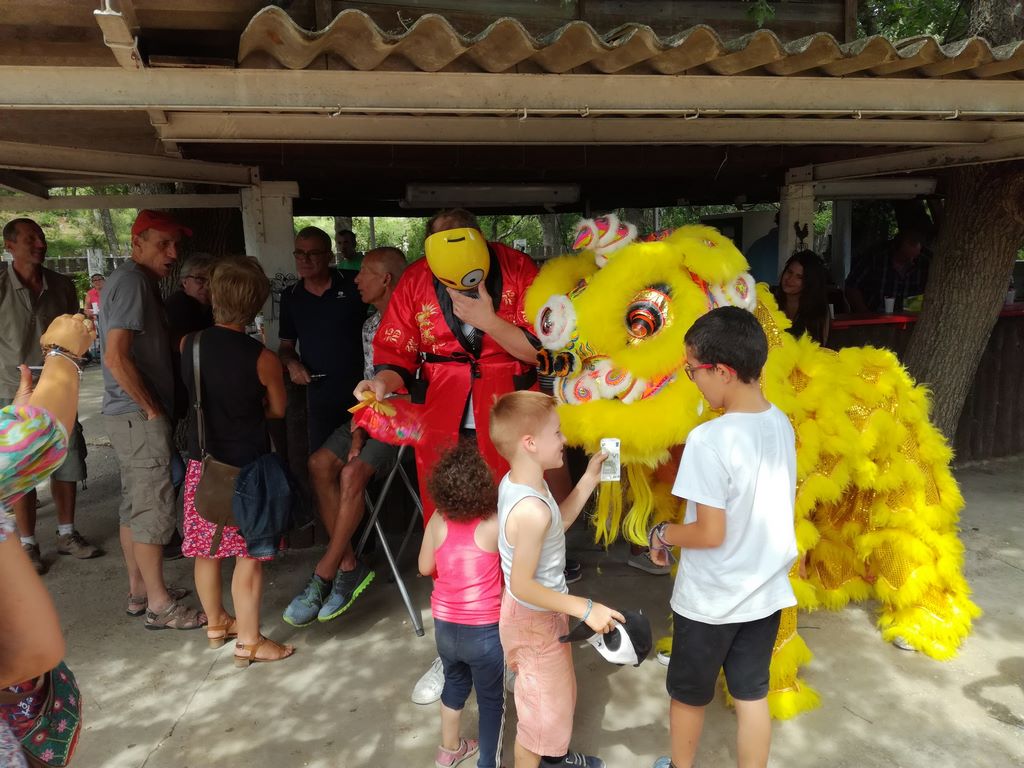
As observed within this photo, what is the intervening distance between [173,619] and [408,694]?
4.66 feet

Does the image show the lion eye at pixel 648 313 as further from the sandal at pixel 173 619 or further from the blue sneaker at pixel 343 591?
the sandal at pixel 173 619

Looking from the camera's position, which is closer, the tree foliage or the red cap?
the red cap

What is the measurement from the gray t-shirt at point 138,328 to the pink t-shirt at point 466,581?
203cm

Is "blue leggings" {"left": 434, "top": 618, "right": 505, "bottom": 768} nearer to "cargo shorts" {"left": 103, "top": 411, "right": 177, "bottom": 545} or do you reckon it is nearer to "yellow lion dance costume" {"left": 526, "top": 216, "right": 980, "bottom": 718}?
"yellow lion dance costume" {"left": 526, "top": 216, "right": 980, "bottom": 718}

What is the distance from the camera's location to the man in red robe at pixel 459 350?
117 inches

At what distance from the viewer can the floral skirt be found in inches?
127

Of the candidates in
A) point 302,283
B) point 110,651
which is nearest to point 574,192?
point 302,283

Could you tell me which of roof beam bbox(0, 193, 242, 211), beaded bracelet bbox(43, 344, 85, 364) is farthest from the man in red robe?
roof beam bbox(0, 193, 242, 211)

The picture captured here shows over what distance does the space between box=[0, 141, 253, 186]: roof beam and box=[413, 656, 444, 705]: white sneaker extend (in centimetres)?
302

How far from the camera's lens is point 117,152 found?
389 centimetres

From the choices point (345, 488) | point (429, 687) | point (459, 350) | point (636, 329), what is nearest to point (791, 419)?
point (636, 329)

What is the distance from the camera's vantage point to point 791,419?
291cm

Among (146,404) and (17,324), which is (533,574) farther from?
(17,324)

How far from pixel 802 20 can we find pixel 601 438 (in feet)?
10.5
